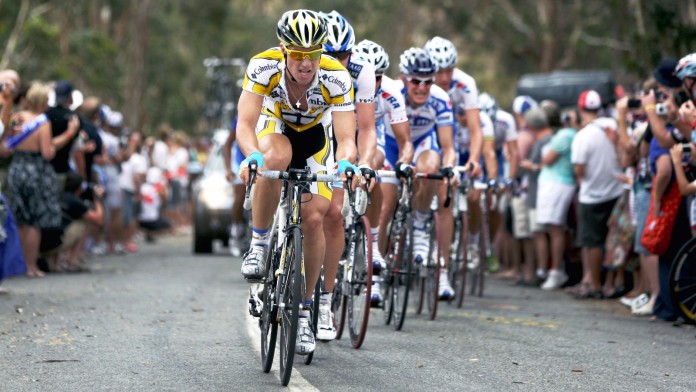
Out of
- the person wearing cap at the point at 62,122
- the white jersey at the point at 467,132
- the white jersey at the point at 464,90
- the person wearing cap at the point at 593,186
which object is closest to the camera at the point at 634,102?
the person wearing cap at the point at 593,186

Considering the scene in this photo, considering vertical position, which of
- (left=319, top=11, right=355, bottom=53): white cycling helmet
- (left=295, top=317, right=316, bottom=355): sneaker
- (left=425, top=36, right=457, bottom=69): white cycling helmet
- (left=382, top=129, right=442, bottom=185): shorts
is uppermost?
(left=425, top=36, right=457, bottom=69): white cycling helmet

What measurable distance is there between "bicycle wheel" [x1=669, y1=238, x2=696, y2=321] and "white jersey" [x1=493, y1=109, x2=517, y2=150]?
17.7 ft

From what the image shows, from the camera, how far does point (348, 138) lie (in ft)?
26.6

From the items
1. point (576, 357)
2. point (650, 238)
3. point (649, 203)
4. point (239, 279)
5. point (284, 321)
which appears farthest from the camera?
point (239, 279)

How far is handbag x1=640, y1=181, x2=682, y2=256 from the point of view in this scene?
1174cm

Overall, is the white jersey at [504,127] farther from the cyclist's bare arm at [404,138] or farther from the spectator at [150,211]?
the spectator at [150,211]

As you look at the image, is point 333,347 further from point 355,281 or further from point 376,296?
point 376,296

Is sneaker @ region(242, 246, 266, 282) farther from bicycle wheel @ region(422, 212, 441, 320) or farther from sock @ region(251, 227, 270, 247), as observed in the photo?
bicycle wheel @ region(422, 212, 441, 320)

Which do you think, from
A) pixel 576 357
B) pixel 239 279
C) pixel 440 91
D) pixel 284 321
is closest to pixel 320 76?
pixel 284 321

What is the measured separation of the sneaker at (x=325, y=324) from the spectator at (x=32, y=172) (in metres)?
7.39

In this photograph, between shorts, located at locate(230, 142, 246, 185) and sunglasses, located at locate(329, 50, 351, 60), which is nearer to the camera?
sunglasses, located at locate(329, 50, 351, 60)

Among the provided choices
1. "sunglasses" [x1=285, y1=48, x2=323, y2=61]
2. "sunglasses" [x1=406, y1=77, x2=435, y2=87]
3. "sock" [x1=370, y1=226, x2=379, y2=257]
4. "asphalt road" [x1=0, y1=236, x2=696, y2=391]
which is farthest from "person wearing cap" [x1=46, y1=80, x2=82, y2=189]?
"sunglasses" [x1=285, y1=48, x2=323, y2=61]

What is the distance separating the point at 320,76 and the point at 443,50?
4.99 meters

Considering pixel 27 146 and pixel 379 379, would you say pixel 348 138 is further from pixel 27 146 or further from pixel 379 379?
pixel 27 146
